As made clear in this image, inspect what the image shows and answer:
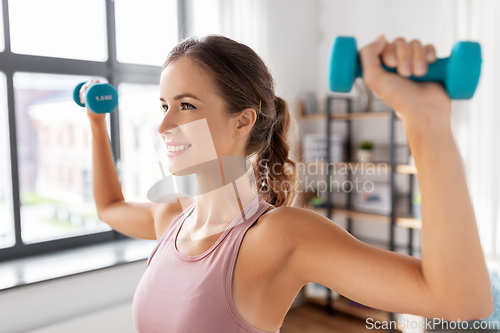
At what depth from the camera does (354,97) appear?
3.11 metres

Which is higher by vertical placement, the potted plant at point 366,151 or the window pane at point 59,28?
the window pane at point 59,28

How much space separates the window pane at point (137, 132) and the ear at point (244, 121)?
165 centimetres

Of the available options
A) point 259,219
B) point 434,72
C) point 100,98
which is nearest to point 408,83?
point 434,72

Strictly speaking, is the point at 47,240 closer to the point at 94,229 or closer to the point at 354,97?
the point at 94,229

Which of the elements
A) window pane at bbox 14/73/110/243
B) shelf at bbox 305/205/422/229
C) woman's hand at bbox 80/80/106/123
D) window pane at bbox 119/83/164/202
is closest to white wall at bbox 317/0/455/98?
shelf at bbox 305/205/422/229

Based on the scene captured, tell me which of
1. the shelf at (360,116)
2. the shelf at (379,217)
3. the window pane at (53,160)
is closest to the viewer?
the window pane at (53,160)

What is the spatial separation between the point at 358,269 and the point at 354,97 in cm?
273

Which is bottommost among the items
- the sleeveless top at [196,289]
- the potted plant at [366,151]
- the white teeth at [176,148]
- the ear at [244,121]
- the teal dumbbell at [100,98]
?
the sleeveless top at [196,289]

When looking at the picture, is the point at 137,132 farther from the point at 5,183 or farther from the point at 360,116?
the point at 360,116

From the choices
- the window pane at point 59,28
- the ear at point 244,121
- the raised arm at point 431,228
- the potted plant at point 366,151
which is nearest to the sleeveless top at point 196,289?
the ear at point 244,121

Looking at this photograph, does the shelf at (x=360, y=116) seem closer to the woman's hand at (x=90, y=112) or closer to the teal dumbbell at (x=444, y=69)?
the woman's hand at (x=90, y=112)

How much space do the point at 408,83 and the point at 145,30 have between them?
7.77ft

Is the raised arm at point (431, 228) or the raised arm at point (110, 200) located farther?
the raised arm at point (110, 200)

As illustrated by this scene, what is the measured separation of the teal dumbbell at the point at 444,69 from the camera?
1.58 feet
